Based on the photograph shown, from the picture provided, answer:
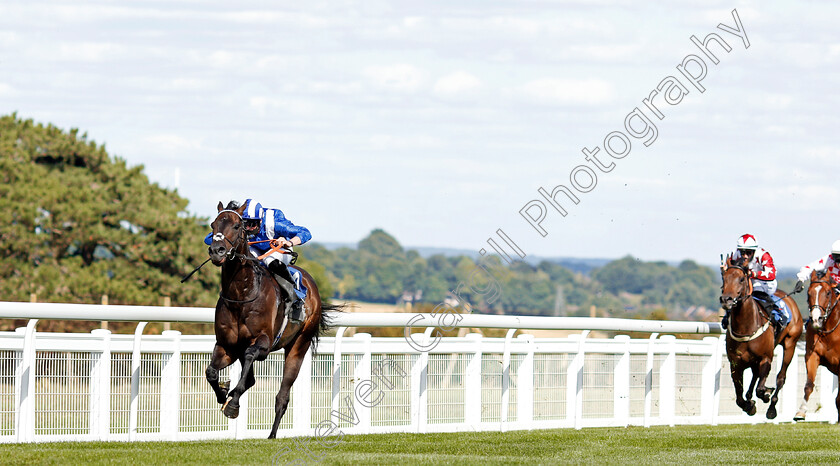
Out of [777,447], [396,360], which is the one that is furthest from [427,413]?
[777,447]

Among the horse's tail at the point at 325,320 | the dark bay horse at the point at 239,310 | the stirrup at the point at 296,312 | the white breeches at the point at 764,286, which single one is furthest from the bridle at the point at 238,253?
the white breeches at the point at 764,286

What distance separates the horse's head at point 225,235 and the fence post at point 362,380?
199 cm

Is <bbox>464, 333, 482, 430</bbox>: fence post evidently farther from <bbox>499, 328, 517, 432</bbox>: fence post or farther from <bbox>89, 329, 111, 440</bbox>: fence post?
<bbox>89, 329, 111, 440</bbox>: fence post

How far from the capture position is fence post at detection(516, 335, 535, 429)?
11344mm

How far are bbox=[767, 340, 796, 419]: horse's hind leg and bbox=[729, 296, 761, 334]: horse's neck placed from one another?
877 millimetres

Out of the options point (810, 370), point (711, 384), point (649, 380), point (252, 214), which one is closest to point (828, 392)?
point (810, 370)

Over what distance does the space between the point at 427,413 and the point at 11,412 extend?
3703 mm

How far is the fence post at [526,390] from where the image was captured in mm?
11344

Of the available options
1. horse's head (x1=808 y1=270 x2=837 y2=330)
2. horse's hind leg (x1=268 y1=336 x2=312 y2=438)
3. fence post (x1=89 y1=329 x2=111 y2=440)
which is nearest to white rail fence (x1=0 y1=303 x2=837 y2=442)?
fence post (x1=89 y1=329 x2=111 y2=440)

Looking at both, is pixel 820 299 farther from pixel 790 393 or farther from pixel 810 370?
pixel 790 393

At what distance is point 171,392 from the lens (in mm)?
9266

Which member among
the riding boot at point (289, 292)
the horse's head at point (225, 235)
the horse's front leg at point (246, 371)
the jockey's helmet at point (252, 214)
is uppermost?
the jockey's helmet at point (252, 214)

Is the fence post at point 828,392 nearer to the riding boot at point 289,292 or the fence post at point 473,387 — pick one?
the fence post at point 473,387

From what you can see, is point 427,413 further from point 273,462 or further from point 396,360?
point 273,462
